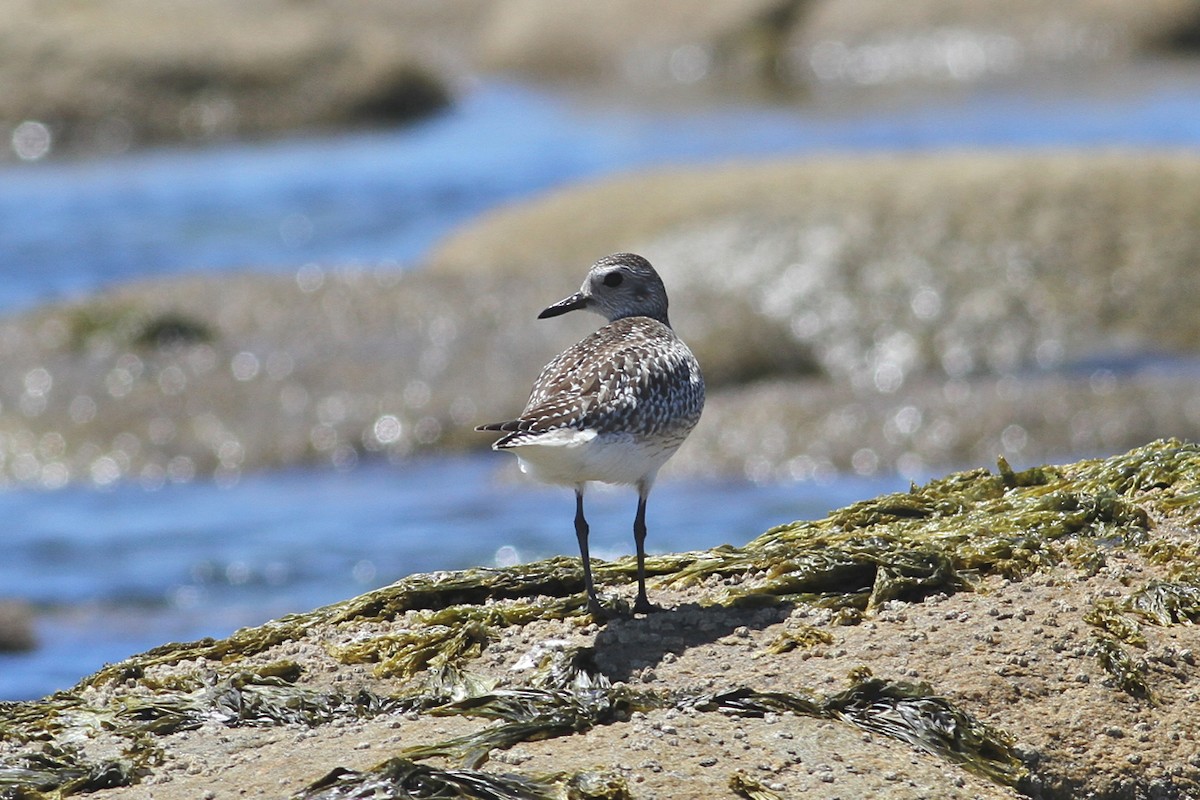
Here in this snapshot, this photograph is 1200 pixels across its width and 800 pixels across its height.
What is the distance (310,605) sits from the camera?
10.8 metres

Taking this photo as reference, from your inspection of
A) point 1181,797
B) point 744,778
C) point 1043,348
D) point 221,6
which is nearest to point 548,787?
point 744,778

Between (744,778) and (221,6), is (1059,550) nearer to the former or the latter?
(744,778)

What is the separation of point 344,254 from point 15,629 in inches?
374

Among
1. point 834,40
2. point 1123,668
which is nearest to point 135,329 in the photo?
point 1123,668

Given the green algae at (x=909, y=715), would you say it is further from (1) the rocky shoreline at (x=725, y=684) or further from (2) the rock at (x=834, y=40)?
(2) the rock at (x=834, y=40)

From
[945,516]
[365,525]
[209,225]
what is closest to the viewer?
[945,516]

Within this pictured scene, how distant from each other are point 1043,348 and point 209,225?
1011 centimetres

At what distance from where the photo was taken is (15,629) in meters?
10.4

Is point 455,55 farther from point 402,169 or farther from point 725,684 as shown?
point 725,684

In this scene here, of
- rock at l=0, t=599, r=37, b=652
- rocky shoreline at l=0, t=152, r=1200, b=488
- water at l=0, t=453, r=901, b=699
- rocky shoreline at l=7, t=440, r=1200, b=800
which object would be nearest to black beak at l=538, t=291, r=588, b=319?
rocky shoreline at l=7, t=440, r=1200, b=800

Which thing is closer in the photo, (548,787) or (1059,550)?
(548,787)

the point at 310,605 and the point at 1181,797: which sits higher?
the point at 310,605

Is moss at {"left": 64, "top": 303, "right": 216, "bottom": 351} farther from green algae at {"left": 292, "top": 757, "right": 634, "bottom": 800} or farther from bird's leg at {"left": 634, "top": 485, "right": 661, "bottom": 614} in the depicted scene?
green algae at {"left": 292, "top": 757, "right": 634, "bottom": 800}

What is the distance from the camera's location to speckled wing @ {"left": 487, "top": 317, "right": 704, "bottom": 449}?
589cm
